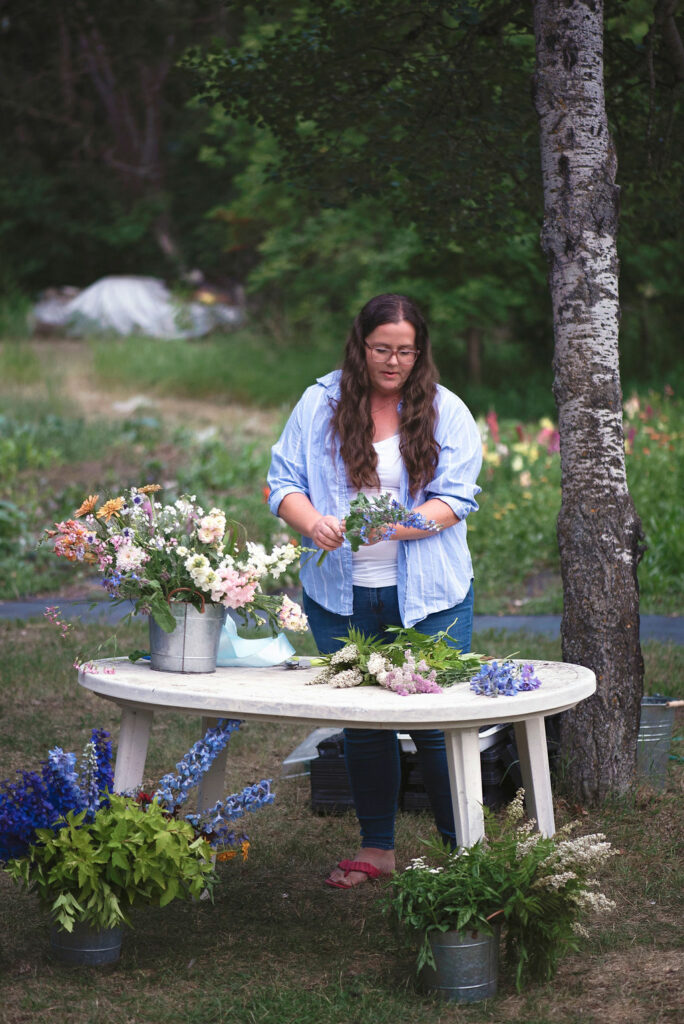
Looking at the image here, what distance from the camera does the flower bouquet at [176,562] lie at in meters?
3.20

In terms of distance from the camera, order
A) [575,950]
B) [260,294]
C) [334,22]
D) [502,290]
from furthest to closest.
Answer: [260,294]
[502,290]
[334,22]
[575,950]

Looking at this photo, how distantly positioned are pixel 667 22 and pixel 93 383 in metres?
13.6

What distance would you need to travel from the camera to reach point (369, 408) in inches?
143

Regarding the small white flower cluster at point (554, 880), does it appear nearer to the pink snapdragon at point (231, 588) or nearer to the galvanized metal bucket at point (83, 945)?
the pink snapdragon at point (231, 588)

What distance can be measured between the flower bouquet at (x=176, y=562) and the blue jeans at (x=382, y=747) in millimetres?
330

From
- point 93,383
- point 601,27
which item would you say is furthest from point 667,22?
point 93,383

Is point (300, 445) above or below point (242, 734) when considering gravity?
above

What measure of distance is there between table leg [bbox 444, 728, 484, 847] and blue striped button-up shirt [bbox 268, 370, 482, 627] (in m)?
0.55

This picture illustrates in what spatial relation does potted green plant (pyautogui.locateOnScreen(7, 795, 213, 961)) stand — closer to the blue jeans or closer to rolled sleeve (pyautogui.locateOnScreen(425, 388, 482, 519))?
the blue jeans

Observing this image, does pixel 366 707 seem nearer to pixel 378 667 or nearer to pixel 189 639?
pixel 378 667

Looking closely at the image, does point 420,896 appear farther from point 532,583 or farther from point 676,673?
point 532,583

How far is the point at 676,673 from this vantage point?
6324 mm

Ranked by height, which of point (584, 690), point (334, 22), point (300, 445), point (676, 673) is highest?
point (334, 22)

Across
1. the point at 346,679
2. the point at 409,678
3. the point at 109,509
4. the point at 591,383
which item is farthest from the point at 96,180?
the point at 409,678
